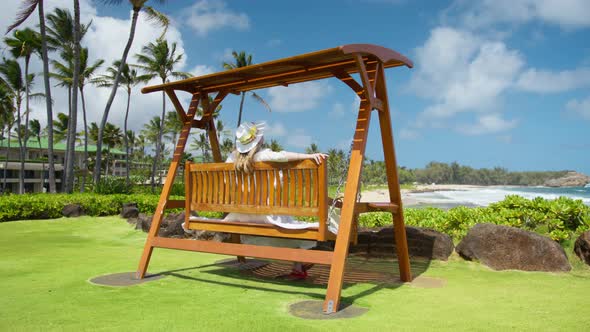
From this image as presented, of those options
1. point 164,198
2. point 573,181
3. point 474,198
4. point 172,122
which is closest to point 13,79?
point 172,122

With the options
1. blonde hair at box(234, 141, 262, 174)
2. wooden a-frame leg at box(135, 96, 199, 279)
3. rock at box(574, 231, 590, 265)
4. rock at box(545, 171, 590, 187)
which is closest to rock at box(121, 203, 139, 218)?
wooden a-frame leg at box(135, 96, 199, 279)

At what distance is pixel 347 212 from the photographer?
4.02 metres

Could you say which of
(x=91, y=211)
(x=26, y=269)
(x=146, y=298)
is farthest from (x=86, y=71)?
(x=146, y=298)

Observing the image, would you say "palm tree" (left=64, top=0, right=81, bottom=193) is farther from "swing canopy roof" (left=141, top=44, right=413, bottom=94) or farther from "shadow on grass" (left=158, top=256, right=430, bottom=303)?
"swing canopy roof" (left=141, top=44, right=413, bottom=94)

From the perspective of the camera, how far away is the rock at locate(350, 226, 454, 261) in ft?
20.3

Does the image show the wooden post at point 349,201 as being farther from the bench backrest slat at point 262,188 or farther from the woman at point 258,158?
the woman at point 258,158

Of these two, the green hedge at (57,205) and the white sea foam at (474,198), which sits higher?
the green hedge at (57,205)

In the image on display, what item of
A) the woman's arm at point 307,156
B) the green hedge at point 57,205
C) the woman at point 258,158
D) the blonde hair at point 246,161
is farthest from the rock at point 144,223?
the woman's arm at point 307,156

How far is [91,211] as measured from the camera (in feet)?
43.2

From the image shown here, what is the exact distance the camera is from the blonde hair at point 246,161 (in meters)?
4.60

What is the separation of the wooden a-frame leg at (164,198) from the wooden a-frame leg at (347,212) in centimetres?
229

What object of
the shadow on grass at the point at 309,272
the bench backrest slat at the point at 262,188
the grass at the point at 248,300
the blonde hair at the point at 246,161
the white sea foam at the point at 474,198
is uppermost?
the blonde hair at the point at 246,161

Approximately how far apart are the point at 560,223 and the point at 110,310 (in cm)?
557

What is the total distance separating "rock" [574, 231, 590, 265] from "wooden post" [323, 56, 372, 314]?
312 centimetres
